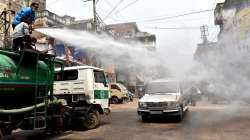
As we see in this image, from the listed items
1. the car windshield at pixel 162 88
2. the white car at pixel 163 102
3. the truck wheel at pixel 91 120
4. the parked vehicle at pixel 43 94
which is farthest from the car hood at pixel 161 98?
the truck wheel at pixel 91 120

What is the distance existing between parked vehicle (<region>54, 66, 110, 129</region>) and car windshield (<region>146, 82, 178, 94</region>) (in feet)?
11.5

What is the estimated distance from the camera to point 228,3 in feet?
147

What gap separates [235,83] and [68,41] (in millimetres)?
10055

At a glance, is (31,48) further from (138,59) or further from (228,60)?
(228,60)

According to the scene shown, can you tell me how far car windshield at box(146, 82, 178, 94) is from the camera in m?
14.7

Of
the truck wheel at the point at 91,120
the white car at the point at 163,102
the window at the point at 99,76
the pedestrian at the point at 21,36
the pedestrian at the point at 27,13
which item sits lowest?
the truck wheel at the point at 91,120

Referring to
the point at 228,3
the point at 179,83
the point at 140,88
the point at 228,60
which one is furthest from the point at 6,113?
the point at 228,3

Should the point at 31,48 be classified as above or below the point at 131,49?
below

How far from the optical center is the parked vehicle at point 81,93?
11.6m

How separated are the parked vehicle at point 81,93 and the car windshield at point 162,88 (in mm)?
3508

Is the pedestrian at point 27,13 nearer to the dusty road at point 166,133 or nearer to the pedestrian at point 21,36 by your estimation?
the pedestrian at point 21,36

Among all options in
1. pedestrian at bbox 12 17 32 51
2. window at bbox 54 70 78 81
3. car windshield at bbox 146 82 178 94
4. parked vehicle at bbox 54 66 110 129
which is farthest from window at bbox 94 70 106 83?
pedestrian at bbox 12 17 32 51

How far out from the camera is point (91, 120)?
11969 mm

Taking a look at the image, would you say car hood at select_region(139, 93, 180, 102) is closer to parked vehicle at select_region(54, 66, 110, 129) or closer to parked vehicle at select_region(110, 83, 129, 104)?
parked vehicle at select_region(54, 66, 110, 129)
